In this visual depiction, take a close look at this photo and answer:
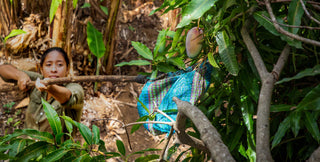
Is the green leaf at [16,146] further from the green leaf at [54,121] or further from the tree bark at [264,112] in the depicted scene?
the tree bark at [264,112]

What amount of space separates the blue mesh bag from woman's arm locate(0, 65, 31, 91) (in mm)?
690

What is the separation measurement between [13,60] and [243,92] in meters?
2.18

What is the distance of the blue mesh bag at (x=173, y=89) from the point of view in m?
0.95

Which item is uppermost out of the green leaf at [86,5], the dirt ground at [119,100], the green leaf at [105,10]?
the green leaf at [86,5]

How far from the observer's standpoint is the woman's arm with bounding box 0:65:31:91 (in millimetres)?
1455

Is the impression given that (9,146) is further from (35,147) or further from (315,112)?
(315,112)

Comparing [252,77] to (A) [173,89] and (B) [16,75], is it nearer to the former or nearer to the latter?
(A) [173,89]

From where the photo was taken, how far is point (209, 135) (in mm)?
505

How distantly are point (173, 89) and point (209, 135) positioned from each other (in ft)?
1.70

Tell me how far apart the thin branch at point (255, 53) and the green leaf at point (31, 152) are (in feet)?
1.99

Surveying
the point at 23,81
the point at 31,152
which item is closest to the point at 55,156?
the point at 31,152

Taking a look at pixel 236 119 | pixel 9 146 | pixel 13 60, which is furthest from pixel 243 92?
pixel 13 60

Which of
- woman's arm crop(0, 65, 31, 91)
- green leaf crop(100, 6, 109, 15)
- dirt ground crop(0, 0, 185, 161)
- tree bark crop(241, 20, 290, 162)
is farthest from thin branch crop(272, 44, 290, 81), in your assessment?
green leaf crop(100, 6, 109, 15)

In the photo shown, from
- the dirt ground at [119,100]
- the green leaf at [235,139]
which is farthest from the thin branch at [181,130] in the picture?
the dirt ground at [119,100]
